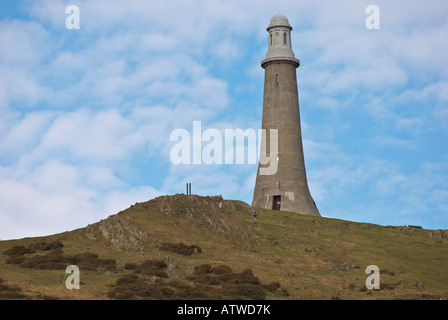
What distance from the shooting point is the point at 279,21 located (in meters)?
91.6

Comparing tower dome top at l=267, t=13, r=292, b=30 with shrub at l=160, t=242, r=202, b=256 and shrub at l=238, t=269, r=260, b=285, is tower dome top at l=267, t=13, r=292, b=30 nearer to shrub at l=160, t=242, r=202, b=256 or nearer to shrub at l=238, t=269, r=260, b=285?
shrub at l=160, t=242, r=202, b=256

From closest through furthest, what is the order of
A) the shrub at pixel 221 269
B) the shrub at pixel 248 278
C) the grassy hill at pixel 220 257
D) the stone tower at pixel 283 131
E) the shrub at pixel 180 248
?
the grassy hill at pixel 220 257 → the shrub at pixel 248 278 → the shrub at pixel 221 269 → the shrub at pixel 180 248 → the stone tower at pixel 283 131

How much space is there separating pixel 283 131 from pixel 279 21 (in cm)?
1625

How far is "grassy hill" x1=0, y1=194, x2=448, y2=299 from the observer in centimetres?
5019

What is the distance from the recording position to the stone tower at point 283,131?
8681 cm

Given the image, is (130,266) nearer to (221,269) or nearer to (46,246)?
(221,269)

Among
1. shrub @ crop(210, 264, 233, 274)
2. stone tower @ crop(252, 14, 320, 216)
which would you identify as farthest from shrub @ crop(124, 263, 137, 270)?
stone tower @ crop(252, 14, 320, 216)

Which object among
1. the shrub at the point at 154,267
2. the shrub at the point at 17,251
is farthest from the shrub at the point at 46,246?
the shrub at the point at 154,267

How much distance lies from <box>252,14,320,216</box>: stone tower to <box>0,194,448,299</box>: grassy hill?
771 cm

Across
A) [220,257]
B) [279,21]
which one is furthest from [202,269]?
[279,21]

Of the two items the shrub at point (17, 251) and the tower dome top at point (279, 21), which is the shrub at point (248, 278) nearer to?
the shrub at point (17, 251)

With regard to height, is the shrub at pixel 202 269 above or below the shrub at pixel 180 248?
below
